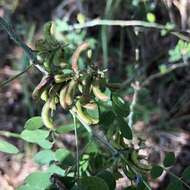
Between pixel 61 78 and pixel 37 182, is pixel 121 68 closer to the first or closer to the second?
pixel 37 182

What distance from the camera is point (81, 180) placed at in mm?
1193

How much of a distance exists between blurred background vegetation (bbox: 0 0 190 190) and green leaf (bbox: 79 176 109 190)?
4.10ft

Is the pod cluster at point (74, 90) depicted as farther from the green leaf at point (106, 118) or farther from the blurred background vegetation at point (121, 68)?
the blurred background vegetation at point (121, 68)

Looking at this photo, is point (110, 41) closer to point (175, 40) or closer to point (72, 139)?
point (175, 40)

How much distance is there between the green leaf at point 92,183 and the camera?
1167 millimetres

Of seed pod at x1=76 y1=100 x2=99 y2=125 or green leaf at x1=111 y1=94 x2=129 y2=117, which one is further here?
green leaf at x1=111 y1=94 x2=129 y2=117

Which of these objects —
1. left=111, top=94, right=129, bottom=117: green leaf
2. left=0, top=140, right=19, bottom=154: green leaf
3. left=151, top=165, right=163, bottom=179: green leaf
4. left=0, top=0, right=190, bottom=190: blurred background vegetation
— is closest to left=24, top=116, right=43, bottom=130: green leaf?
left=0, top=140, right=19, bottom=154: green leaf

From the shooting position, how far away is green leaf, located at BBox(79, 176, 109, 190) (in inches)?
45.9

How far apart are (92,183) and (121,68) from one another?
6.88 ft

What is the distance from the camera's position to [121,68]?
128 inches

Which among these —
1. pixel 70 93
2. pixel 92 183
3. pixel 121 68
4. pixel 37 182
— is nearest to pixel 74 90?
pixel 70 93

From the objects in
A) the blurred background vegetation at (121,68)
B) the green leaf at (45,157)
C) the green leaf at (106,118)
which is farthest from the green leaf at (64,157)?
the blurred background vegetation at (121,68)

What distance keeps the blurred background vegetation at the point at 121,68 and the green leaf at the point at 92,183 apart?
1.25m

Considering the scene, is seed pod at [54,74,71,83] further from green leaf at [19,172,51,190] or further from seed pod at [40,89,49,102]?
green leaf at [19,172,51,190]
